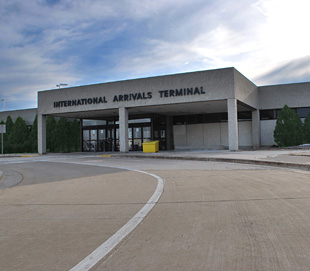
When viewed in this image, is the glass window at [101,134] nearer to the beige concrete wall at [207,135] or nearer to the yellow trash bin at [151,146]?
the beige concrete wall at [207,135]

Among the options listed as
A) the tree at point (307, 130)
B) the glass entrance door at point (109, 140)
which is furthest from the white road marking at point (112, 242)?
the glass entrance door at point (109, 140)

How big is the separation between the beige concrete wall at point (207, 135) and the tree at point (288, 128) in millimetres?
4071

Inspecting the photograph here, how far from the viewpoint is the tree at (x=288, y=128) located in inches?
1212

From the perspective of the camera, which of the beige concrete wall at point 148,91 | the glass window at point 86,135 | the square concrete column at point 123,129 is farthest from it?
the glass window at point 86,135

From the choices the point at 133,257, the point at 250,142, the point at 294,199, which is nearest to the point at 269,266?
the point at 133,257

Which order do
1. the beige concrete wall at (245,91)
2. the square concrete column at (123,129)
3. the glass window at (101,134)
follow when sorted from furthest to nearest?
the glass window at (101,134)
the square concrete column at (123,129)
the beige concrete wall at (245,91)

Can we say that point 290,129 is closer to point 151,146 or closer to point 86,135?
point 151,146

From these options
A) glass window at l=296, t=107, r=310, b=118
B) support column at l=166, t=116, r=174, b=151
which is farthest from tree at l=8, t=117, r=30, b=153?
glass window at l=296, t=107, r=310, b=118

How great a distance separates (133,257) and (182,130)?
3404cm

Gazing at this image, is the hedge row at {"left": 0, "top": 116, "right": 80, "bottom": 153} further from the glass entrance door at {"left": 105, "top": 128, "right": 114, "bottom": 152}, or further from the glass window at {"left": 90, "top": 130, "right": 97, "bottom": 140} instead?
the glass entrance door at {"left": 105, "top": 128, "right": 114, "bottom": 152}

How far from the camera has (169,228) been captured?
5.06 meters

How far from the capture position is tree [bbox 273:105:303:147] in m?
30.8

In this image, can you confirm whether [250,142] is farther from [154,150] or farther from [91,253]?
[91,253]

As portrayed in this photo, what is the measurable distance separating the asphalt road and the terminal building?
17.4 meters
